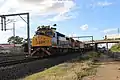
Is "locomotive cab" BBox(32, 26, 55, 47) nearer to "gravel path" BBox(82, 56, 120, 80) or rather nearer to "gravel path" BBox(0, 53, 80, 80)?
"gravel path" BBox(0, 53, 80, 80)

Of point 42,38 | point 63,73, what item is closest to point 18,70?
point 63,73

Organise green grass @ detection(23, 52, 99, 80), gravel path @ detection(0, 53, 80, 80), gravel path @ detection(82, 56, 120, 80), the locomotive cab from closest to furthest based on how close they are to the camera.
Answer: green grass @ detection(23, 52, 99, 80)
gravel path @ detection(82, 56, 120, 80)
gravel path @ detection(0, 53, 80, 80)
the locomotive cab

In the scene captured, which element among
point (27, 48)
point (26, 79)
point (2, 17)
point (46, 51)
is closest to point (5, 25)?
point (2, 17)

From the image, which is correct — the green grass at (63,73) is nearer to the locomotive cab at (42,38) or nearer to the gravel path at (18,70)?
the gravel path at (18,70)

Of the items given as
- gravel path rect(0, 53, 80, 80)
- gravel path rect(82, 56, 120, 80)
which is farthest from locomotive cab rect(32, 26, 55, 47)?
gravel path rect(82, 56, 120, 80)

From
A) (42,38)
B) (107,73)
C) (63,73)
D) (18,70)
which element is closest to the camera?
(63,73)

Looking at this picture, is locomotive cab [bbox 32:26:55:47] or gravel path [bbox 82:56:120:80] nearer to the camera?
gravel path [bbox 82:56:120:80]

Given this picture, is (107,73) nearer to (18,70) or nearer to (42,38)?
(18,70)

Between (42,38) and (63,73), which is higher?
(42,38)

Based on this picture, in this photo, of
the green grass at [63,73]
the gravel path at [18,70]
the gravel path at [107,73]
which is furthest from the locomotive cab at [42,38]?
the green grass at [63,73]

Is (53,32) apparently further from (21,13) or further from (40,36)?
(21,13)

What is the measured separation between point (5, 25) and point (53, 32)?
606 inches

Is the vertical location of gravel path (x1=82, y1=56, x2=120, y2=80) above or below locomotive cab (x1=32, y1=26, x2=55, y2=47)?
below

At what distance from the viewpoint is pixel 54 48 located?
41.0m
